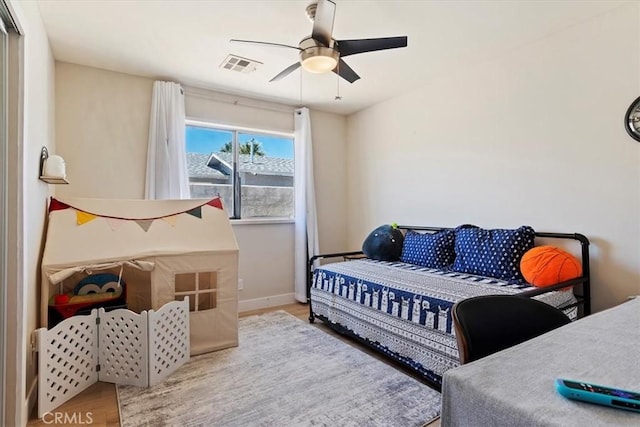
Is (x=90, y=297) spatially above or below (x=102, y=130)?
below

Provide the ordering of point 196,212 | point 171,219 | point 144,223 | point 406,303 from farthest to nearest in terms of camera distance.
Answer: point 196,212 < point 171,219 < point 144,223 < point 406,303

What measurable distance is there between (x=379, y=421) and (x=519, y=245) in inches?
65.5

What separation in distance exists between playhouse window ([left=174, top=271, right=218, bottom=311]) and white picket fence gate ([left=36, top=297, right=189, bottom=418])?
30 cm

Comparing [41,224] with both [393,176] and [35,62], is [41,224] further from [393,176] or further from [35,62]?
[393,176]

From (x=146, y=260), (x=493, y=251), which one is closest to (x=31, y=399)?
(x=146, y=260)

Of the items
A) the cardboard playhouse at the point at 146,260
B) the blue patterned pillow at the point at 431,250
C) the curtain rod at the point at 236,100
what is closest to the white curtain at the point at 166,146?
the curtain rod at the point at 236,100

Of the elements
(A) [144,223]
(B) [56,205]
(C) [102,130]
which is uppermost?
(C) [102,130]

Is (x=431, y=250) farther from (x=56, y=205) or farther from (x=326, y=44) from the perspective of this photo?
(x=56, y=205)

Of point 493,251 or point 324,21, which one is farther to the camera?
point 493,251

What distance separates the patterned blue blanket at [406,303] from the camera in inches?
81.6

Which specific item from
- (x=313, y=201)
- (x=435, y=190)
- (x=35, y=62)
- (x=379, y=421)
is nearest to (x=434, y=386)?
(x=379, y=421)

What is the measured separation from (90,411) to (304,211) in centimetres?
269

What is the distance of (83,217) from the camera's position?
240 cm

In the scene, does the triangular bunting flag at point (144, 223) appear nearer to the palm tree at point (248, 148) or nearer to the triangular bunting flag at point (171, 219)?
the triangular bunting flag at point (171, 219)
